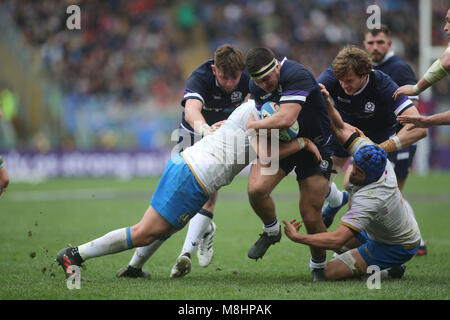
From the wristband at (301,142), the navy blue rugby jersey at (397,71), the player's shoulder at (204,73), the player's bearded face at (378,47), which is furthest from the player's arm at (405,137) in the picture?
the player's shoulder at (204,73)

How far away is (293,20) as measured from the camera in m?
25.9

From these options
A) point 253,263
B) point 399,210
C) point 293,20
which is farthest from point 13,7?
point 399,210

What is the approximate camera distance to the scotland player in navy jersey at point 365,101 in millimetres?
6578

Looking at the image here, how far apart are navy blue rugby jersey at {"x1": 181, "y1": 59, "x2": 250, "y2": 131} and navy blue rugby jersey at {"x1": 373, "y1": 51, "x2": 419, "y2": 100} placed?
2045 millimetres

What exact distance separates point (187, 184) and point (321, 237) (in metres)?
1.33

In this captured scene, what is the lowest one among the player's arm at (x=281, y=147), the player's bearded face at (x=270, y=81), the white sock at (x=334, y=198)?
the white sock at (x=334, y=198)

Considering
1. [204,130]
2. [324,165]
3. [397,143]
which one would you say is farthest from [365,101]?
[204,130]

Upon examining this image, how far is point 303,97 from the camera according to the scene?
5.78m

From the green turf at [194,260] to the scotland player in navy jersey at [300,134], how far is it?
560 mm

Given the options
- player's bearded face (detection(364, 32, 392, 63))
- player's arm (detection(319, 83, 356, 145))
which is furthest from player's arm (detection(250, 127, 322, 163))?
player's bearded face (detection(364, 32, 392, 63))

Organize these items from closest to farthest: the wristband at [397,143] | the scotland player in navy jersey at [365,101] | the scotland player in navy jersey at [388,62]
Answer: the scotland player in navy jersey at [365,101]
the wristband at [397,143]
the scotland player in navy jersey at [388,62]

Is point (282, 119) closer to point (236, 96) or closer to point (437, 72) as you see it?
point (437, 72)

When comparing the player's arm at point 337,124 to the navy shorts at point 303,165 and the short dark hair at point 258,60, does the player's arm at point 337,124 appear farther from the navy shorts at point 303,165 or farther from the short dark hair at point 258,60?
the short dark hair at point 258,60

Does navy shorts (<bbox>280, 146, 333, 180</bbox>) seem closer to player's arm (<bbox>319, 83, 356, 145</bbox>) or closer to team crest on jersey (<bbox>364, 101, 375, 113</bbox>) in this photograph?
player's arm (<bbox>319, 83, 356, 145</bbox>)
